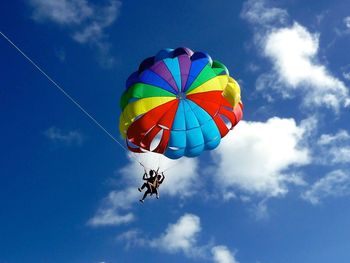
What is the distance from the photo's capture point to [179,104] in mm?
17047

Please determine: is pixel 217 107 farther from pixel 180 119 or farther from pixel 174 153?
pixel 174 153

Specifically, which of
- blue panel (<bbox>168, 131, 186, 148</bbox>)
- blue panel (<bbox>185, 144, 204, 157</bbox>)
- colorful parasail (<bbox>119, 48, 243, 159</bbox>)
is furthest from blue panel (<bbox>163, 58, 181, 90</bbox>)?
blue panel (<bbox>185, 144, 204, 157</bbox>)

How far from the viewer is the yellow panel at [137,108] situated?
1623cm

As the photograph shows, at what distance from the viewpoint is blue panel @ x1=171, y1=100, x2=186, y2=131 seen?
1697 cm

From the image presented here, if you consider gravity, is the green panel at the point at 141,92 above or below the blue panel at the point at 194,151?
above

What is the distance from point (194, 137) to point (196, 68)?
2636 millimetres

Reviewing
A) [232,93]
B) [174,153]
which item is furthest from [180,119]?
[232,93]

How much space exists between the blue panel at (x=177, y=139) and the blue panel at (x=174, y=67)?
193 cm

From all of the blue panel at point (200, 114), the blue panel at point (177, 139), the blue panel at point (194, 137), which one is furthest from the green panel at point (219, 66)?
the blue panel at point (177, 139)

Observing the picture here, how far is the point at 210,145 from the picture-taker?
17.1 meters

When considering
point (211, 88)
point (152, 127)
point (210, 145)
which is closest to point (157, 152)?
point (152, 127)

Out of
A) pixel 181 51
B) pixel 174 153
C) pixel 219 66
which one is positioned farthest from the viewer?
pixel 174 153

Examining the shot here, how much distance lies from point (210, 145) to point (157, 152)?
2.08 meters

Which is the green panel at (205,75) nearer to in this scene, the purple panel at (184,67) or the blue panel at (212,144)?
the purple panel at (184,67)
